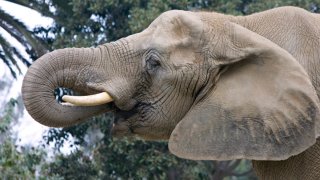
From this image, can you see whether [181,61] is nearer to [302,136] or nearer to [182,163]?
[302,136]

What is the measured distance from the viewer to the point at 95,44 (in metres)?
14.2

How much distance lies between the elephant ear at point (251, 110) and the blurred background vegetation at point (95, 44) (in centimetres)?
807

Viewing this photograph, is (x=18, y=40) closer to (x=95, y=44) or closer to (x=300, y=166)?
(x=95, y=44)

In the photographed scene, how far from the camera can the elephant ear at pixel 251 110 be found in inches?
168

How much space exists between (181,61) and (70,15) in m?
10.4

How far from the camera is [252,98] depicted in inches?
172

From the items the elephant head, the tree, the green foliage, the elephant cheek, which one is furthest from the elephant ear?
the tree

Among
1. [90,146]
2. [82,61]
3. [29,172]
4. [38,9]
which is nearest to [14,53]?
[38,9]

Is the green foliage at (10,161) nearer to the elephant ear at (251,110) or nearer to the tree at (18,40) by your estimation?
the tree at (18,40)

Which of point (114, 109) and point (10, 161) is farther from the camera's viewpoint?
point (10, 161)

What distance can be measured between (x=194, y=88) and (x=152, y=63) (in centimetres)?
26

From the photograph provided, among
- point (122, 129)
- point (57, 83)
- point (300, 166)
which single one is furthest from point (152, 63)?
point (300, 166)

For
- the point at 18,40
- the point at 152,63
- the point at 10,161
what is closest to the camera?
the point at 152,63

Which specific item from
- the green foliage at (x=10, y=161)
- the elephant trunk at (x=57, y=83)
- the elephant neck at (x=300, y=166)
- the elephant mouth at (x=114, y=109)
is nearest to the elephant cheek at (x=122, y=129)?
the elephant mouth at (x=114, y=109)
